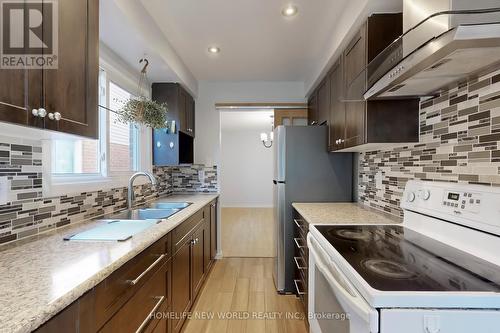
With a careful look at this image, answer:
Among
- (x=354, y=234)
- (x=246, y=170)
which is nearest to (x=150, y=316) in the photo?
(x=354, y=234)

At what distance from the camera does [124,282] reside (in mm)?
1076

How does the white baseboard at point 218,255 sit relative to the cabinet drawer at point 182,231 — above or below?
below

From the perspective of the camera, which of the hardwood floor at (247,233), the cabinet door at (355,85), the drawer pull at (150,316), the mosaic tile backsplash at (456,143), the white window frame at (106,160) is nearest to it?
the mosaic tile backsplash at (456,143)

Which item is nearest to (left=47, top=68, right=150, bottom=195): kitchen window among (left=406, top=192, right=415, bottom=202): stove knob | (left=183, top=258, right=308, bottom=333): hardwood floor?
(left=183, top=258, right=308, bottom=333): hardwood floor

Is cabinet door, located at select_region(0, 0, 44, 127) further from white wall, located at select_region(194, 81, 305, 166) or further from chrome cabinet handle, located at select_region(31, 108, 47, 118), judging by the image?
white wall, located at select_region(194, 81, 305, 166)

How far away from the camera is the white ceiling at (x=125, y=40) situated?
1.55 m

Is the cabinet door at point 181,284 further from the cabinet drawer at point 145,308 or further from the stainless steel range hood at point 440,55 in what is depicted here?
the stainless steel range hood at point 440,55

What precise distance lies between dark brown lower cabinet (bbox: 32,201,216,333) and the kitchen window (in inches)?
28.2

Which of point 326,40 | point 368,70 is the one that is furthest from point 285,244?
point 326,40

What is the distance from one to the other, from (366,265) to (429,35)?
2.94ft

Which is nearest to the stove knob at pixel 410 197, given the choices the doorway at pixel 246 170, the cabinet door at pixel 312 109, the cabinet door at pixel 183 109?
the cabinet door at pixel 312 109

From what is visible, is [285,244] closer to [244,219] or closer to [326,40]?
[326,40]

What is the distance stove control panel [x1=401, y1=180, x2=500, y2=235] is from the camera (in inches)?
39.3

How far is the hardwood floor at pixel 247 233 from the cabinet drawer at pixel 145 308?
7.25ft
